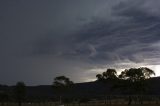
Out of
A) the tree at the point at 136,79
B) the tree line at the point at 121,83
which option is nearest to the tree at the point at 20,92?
the tree line at the point at 121,83

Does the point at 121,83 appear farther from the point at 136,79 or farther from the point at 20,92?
the point at 20,92

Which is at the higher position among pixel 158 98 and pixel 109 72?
pixel 109 72

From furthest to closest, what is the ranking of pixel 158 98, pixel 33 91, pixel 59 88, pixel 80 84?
1. pixel 80 84
2. pixel 33 91
3. pixel 158 98
4. pixel 59 88

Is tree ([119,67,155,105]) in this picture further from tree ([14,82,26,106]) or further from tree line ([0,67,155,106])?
tree ([14,82,26,106])

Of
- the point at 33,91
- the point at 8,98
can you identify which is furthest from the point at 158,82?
the point at 8,98

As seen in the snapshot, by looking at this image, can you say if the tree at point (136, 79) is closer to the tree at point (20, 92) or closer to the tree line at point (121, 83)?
the tree line at point (121, 83)

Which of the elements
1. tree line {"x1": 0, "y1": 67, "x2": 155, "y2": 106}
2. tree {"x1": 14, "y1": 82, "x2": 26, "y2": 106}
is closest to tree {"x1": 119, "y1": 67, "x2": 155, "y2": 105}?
tree line {"x1": 0, "y1": 67, "x2": 155, "y2": 106}

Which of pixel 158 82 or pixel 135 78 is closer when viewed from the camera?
pixel 135 78

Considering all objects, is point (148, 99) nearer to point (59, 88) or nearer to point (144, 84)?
point (144, 84)

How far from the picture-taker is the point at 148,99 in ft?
342

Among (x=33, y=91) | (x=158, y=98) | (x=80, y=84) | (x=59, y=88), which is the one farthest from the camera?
(x=80, y=84)

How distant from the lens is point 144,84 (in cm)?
9450

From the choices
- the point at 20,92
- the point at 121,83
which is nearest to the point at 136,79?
the point at 121,83

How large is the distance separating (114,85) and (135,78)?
338 inches
